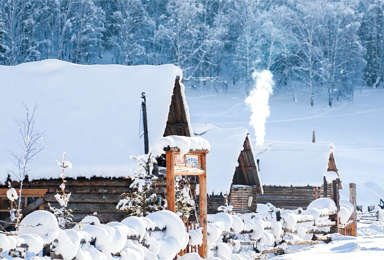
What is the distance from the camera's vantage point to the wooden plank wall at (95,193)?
538 inches

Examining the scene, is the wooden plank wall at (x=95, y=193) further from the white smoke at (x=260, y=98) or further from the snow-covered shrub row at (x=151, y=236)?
the white smoke at (x=260, y=98)

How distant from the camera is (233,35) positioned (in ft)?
220

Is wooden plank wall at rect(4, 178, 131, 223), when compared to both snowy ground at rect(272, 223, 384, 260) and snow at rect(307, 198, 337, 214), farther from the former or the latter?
snow at rect(307, 198, 337, 214)

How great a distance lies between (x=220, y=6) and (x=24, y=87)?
183 feet

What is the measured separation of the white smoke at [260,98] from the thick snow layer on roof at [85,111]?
104 feet

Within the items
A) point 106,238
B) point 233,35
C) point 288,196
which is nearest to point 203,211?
point 106,238

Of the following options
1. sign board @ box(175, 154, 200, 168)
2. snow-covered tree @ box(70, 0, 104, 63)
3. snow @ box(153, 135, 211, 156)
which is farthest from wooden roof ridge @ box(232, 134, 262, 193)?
snow-covered tree @ box(70, 0, 104, 63)

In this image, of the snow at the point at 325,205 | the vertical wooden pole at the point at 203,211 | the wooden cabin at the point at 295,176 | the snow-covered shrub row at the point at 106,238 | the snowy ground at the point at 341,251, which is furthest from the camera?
the wooden cabin at the point at 295,176

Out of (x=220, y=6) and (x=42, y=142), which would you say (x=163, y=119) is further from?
(x=220, y=6)

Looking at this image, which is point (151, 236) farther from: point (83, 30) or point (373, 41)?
point (373, 41)

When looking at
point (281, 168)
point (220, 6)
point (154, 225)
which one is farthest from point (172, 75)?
point (220, 6)

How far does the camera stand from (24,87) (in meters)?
15.4

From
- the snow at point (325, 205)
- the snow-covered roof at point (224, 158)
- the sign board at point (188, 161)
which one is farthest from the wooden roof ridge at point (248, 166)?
the sign board at point (188, 161)

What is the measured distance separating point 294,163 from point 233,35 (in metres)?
40.9
